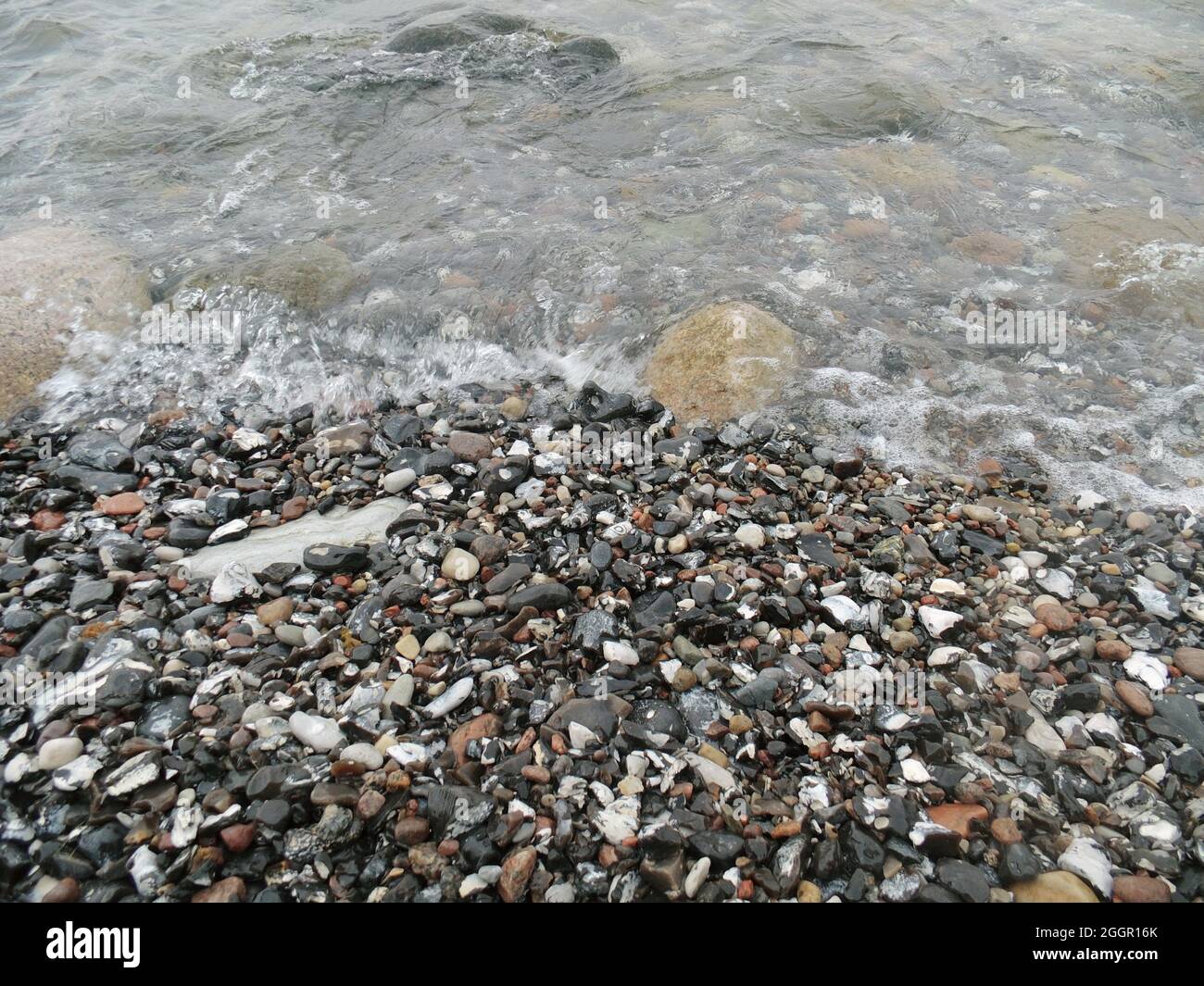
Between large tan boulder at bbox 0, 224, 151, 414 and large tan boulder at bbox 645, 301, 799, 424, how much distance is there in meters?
5.14

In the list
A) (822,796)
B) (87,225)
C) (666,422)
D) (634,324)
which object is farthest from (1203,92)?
(87,225)

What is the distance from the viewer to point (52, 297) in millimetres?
7285

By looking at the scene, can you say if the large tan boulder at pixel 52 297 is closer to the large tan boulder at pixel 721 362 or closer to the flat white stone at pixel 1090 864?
the large tan boulder at pixel 721 362

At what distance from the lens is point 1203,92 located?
Result: 1138cm

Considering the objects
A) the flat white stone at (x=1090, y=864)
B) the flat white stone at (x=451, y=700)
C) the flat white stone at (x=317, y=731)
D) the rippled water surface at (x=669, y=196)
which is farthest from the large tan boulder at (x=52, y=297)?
the flat white stone at (x=1090, y=864)

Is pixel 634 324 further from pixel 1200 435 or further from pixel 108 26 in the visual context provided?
pixel 108 26

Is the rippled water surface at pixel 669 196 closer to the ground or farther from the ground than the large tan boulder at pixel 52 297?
farther from the ground

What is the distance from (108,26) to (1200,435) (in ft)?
60.8

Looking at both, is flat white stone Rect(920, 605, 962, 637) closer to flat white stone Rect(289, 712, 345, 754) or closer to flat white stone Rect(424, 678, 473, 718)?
flat white stone Rect(424, 678, 473, 718)

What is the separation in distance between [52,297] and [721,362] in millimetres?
6397

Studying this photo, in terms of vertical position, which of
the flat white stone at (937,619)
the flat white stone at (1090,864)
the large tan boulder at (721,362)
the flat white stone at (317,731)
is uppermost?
the large tan boulder at (721,362)

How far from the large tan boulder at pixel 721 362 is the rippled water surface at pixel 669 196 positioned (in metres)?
0.28

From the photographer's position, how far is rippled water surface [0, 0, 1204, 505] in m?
6.47

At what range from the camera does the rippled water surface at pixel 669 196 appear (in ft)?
21.2
